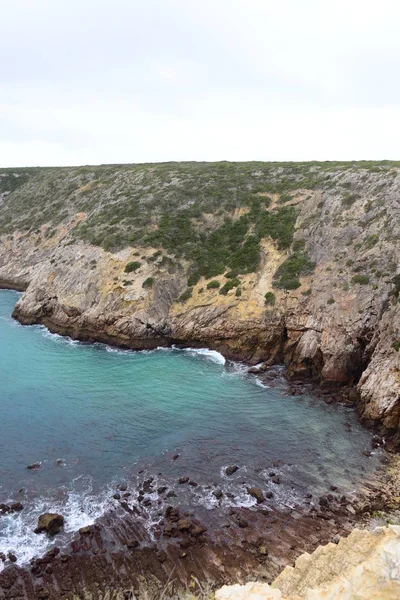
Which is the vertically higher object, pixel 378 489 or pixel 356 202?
pixel 356 202

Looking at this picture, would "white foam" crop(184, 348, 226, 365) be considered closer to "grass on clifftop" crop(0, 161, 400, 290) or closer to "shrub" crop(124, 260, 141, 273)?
"grass on clifftop" crop(0, 161, 400, 290)

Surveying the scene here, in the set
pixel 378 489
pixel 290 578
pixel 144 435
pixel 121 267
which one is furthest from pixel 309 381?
pixel 121 267

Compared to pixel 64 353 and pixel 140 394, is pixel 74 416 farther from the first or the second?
pixel 64 353

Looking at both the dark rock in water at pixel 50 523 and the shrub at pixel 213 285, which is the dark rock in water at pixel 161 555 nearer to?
the dark rock in water at pixel 50 523

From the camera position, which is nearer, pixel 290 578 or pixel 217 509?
pixel 290 578

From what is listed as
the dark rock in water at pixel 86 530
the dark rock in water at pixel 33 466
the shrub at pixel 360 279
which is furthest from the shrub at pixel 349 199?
the dark rock in water at pixel 86 530

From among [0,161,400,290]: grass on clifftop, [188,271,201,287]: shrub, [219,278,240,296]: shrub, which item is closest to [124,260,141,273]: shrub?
[0,161,400,290]: grass on clifftop
